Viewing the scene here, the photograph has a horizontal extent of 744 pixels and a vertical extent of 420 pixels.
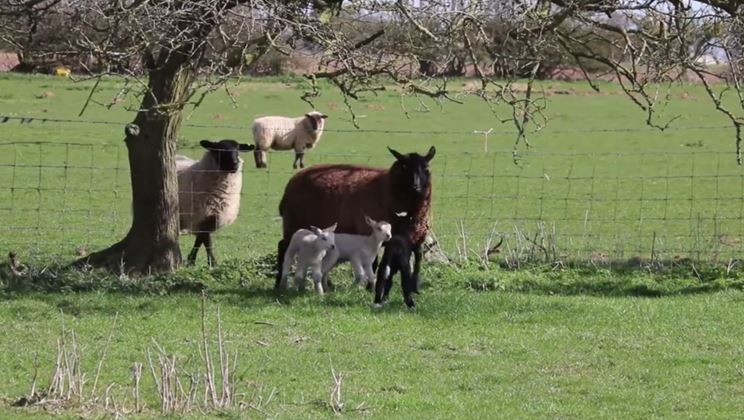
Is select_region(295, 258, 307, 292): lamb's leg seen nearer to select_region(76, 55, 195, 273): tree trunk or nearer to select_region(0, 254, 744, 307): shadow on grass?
select_region(0, 254, 744, 307): shadow on grass

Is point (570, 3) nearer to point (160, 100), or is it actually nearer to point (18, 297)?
point (160, 100)

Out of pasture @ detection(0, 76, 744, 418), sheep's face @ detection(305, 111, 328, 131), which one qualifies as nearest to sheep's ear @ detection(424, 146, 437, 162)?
pasture @ detection(0, 76, 744, 418)

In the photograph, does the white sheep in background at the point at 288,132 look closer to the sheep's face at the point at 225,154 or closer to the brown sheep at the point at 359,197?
the sheep's face at the point at 225,154

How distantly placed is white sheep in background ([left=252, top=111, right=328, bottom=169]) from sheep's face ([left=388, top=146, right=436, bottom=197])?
58.3 feet

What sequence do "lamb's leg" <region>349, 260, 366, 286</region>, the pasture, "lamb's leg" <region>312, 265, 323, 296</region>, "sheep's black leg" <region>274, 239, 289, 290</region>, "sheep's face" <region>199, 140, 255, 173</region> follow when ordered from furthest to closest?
"sheep's face" <region>199, 140, 255, 173</region>
"sheep's black leg" <region>274, 239, 289, 290</region>
"lamb's leg" <region>349, 260, 366, 286</region>
"lamb's leg" <region>312, 265, 323, 296</region>
the pasture

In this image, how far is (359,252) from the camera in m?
12.0

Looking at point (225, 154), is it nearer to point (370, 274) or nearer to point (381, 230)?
point (370, 274)

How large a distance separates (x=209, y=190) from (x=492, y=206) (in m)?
7.82

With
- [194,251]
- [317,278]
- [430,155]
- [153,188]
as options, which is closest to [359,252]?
[317,278]

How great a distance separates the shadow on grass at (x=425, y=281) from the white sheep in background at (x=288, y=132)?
1688cm

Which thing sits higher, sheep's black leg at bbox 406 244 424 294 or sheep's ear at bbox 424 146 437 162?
sheep's ear at bbox 424 146 437 162

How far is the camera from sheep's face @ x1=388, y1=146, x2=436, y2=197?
1214 centimetres

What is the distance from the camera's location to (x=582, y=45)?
13.1 meters

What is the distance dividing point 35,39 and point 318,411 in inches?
332
